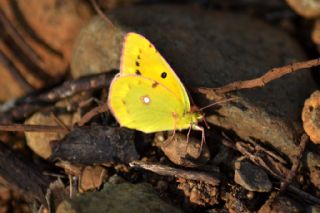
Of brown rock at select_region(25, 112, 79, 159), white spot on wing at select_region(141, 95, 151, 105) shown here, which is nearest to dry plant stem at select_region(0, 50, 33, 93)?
brown rock at select_region(25, 112, 79, 159)

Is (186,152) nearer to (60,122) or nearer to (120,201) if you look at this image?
(120,201)

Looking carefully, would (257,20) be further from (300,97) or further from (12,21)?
(12,21)

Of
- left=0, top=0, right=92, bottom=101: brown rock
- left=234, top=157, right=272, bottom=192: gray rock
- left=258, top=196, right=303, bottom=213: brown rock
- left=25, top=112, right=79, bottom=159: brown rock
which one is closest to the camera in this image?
left=258, top=196, right=303, bottom=213: brown rock

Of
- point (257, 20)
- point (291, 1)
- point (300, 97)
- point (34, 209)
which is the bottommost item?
point (34, 209)


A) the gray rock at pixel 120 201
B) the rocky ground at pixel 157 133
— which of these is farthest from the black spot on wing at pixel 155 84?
the gray rock at pixel 120 201

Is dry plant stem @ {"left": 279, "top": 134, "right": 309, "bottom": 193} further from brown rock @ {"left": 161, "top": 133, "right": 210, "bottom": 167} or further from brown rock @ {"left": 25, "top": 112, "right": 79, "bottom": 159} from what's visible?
brown rock @ {"left": 25, "top": 112, "right": 79, "bottom": 159}

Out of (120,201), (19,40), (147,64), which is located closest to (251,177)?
(120,201)

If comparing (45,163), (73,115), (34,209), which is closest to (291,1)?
(73,115)
